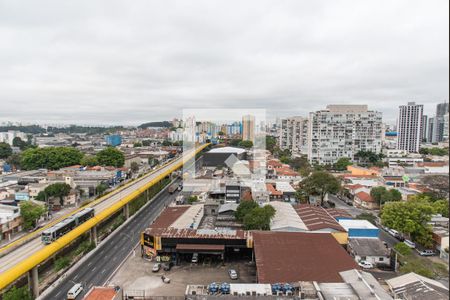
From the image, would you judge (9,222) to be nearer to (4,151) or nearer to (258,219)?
(258,219)

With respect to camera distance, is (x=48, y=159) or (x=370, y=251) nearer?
(x=370, y=251)

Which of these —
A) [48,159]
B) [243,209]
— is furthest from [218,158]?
[243,209]

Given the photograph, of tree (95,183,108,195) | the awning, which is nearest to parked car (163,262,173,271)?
the awning

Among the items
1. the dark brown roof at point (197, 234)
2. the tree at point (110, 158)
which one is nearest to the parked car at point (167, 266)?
the dark brown roof at point (197, 234)

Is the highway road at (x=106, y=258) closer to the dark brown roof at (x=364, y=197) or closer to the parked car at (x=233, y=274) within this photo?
the parked car at (x=233, y=274)

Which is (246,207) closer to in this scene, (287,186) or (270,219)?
(270,219)

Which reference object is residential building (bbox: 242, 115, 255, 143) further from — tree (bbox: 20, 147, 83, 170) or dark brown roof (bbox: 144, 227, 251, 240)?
dark brown roof (bbox: 144, 227, 251, 240)
